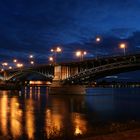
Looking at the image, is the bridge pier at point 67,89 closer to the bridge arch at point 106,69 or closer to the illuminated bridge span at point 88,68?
the illuminated bridge span at point 88,68

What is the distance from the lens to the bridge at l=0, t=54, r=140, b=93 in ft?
239

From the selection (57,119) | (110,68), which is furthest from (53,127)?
(110,68)

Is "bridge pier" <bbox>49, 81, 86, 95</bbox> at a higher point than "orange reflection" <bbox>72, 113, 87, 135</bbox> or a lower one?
higher

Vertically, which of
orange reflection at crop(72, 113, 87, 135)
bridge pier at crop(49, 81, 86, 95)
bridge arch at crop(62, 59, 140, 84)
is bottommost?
orange reflection at crop(72, 113, 87, 135)

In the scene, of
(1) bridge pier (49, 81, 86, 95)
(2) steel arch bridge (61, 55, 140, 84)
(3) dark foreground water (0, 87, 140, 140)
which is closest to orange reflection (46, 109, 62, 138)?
(3) dark foreground water (0, 87, 140, 140)

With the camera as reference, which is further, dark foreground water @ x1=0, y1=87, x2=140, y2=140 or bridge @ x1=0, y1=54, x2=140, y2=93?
bridge @ x1=0, y1=54, x2=140, y2=93

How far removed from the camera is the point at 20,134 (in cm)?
2197

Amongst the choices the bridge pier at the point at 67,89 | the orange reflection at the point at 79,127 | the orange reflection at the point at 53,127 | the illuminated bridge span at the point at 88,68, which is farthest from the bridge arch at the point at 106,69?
the orange reflection at the point at 53,127

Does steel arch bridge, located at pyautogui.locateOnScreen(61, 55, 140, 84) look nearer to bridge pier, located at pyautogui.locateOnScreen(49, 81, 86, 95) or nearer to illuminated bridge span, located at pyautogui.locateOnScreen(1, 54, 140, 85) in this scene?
illuminated bridge span, located at pyautogui.locateOnScreen(1, 54, 140, 85)

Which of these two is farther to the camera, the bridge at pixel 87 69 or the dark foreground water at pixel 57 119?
the bridge at pixel 87 69

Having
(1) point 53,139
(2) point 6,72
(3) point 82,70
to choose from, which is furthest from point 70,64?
(1) point 53,139

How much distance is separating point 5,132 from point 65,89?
72.1 m

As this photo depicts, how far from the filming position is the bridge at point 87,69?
239 ft

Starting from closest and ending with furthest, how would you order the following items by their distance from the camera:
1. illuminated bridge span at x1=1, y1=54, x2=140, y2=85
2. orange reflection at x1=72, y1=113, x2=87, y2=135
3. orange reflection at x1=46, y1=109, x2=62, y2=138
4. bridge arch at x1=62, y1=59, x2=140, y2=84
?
orange reflection at x1=46, y1=109, x2=62, y2=138 → orange reflection at x1=72, y1=113, x2=87, y2=135 → bridge arch at x1=62, y1=59, x2=140, y2=84 → illuminated bridge span at x1=1, y1=54, x2=140, y2=85
